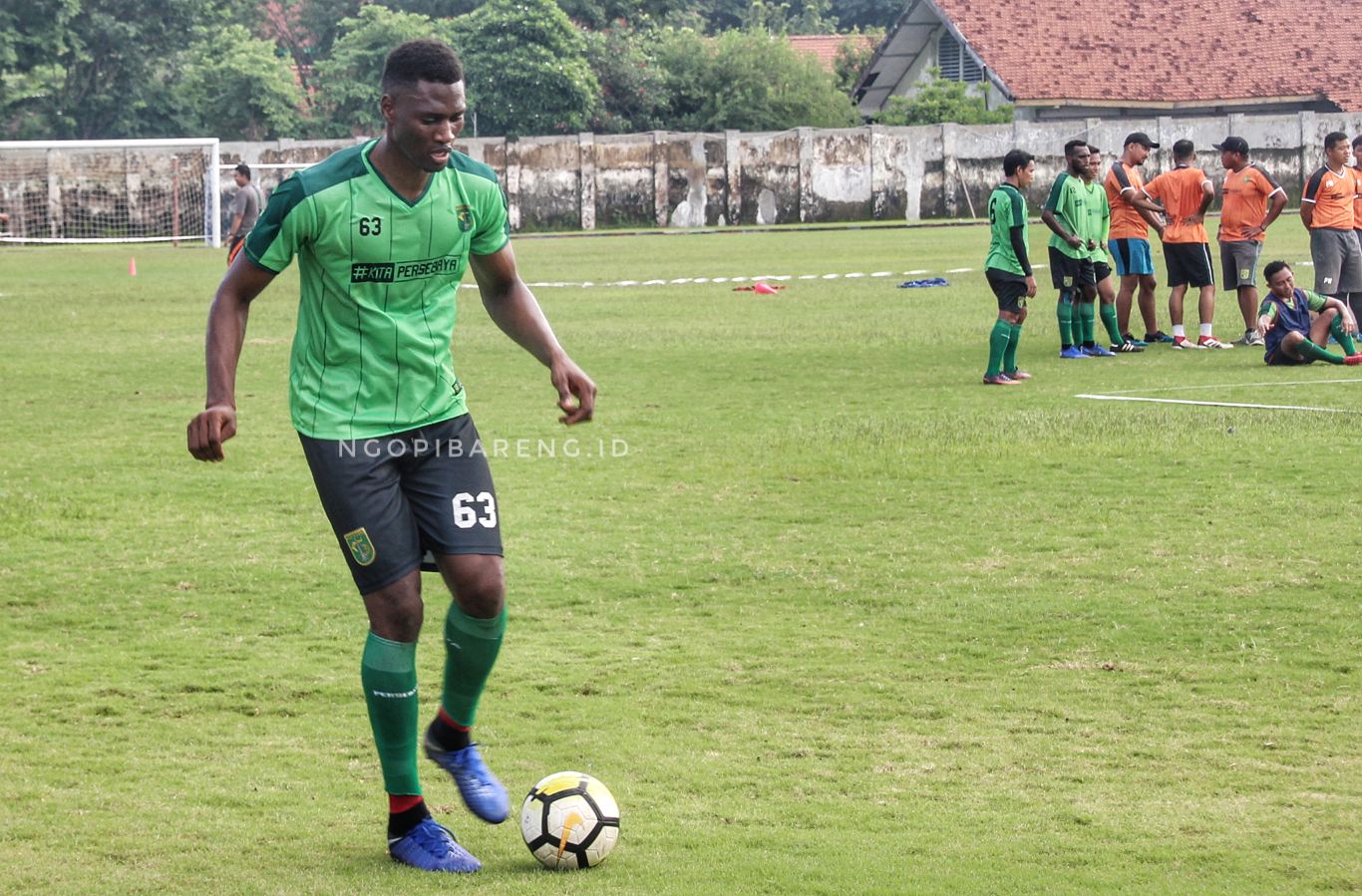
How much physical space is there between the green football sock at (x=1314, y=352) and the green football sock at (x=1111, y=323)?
2.08m

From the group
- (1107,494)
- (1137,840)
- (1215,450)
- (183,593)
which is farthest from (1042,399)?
(1137,840)

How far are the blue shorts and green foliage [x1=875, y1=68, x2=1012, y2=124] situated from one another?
36667mm

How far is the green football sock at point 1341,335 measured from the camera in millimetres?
15469

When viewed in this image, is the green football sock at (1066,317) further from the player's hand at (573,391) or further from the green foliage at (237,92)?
the green foliage at (237,92)

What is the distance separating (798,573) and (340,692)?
8.60ft

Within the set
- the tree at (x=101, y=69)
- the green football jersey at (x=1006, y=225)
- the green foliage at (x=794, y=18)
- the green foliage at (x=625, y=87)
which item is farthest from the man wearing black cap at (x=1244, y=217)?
the green foliage at (x=794, y=18)

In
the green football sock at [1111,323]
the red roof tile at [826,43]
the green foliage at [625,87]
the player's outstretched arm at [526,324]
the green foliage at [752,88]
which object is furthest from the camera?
the red roof tile at [826,43]

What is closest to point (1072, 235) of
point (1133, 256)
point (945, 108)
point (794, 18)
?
point (1133, 256)

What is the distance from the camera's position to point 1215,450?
11.2 m

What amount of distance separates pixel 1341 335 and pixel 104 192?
4086cm

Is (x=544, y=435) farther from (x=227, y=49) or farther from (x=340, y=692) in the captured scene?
(x=227, y=49)

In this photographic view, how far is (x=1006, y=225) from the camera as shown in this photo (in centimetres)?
1406

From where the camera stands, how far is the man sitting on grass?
15.2m

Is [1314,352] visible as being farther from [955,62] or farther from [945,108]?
[955,62]
